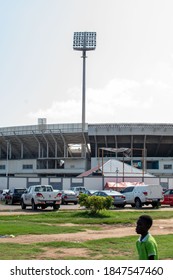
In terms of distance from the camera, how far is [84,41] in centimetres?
10488

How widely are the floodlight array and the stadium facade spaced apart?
20270mm

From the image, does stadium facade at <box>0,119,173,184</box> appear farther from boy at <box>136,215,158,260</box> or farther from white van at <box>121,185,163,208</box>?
boy at <box>136,215,158,260</box>

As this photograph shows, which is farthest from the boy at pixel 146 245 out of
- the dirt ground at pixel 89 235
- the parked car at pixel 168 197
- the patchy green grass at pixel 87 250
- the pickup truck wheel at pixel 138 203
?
the parked car at pixel 168 197

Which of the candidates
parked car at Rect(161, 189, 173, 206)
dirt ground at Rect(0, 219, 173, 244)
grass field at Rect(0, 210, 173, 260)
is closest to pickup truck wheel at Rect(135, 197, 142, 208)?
parked car at Rect(161, 189, 173, 206)

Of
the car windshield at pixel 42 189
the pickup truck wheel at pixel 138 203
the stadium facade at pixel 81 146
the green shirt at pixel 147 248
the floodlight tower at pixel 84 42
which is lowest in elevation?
the pickup truck wheel at pixel 138 203

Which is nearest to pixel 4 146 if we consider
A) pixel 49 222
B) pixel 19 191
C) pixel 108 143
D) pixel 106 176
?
pixel 108 143

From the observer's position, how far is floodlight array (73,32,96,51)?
345 ft

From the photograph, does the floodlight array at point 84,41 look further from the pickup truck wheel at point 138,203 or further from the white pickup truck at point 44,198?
the white pickup truck at point 44,198

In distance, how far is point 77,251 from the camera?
13.1 meters

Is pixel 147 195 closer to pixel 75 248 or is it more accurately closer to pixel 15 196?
pixel 15 196

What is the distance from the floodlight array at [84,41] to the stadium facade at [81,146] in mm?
20270

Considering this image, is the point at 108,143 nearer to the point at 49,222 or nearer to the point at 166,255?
the point at 49,222

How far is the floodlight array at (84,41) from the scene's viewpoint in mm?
105125
